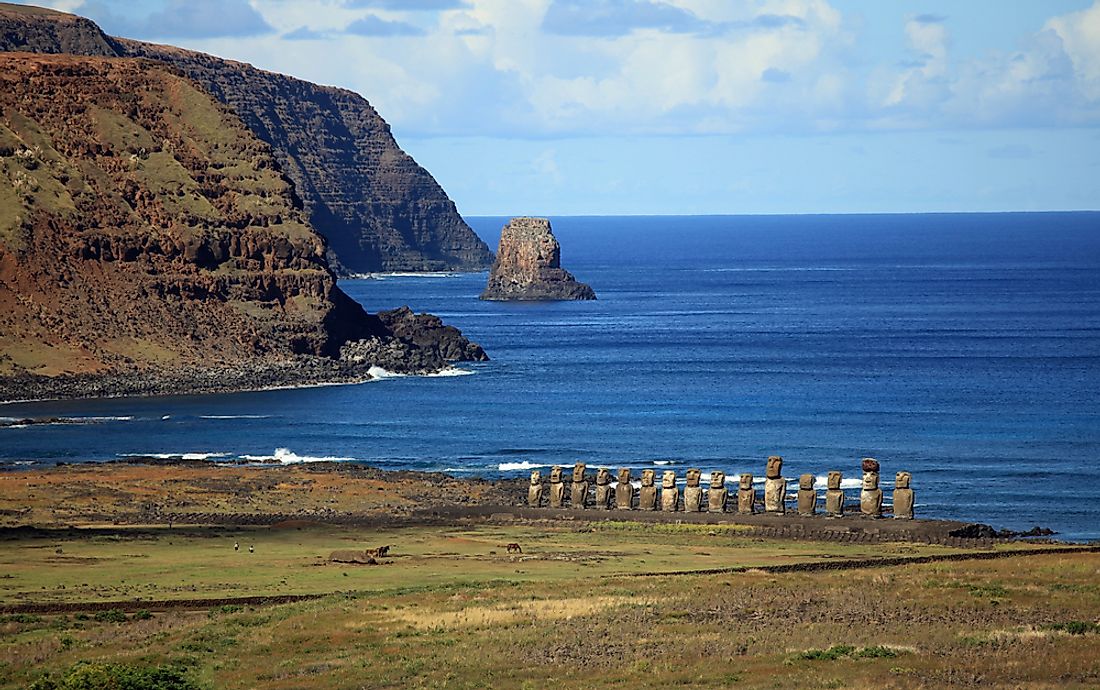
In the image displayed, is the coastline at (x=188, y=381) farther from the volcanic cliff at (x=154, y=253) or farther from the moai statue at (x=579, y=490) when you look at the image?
the moai statue at (x=579, y=490)

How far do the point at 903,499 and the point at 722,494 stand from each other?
7494 millimetres

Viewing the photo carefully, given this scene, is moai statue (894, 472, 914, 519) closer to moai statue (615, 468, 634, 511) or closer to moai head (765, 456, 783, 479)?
moai head (765, 456, 783, 479)

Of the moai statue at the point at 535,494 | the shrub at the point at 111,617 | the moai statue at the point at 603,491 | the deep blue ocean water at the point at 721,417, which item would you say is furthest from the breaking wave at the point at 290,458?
the shrub at the point at 111,617

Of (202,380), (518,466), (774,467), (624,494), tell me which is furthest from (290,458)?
(202,380)

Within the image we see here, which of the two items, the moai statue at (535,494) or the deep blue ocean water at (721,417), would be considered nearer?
the moai statue at (535,494)

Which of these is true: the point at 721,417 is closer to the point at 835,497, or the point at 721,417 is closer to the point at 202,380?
the point at 202,380

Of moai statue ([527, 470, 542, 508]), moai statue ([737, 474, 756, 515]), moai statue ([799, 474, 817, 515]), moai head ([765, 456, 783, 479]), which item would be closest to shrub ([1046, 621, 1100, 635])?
moai statue ([799, 474, 817, 515])

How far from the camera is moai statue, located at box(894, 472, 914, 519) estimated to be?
64.4 m

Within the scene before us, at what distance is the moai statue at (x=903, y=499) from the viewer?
64.4 metres

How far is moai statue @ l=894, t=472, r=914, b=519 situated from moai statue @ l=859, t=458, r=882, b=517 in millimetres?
1101

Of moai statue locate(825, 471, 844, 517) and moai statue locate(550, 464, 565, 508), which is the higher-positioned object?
moai statue locate(825, 471, 844, 517)

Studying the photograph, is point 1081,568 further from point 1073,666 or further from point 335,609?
point 335,609

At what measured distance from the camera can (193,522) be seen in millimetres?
68750

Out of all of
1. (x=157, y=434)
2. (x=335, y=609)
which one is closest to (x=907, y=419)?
(x=157, y=434)
